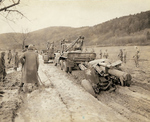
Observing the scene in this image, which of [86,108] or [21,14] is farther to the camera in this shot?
[21,14]

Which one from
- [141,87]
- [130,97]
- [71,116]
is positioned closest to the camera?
[71,116]

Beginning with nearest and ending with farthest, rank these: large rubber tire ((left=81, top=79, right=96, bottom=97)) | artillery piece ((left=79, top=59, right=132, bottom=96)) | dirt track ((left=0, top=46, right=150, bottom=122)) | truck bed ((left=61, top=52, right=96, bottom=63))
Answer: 1. dirt track ((left=0, top=46, right=150, bottom=122))
2. large rubber tire ((left=81, top=79, right=96, bottom=97))
3. artillery piece ((left=79, top=59, right=132, bottom=96))
4. truck bed ((left=61, top=52, right=96, bottom=63))

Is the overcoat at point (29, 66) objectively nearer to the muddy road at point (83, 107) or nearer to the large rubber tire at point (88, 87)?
the muddy road at point (83, 107)

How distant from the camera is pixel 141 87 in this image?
632 centimetres

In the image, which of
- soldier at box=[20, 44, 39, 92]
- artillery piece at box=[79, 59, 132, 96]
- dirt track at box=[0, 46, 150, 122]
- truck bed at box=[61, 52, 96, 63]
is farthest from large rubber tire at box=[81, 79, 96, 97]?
truck bed at box=[61, 52, 96, 63]

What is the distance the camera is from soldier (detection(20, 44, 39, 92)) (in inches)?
191

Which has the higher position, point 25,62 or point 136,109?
point 25,62

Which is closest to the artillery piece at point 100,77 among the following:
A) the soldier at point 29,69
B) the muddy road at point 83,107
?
the muddy road at point 83,107

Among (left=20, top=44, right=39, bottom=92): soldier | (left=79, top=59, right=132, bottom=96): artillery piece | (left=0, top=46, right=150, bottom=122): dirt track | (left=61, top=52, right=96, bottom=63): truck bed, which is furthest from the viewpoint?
(left=61, top=52, right=96, bottom=63): truck bed

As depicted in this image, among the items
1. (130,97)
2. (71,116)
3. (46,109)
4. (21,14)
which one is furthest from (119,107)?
(21,14)

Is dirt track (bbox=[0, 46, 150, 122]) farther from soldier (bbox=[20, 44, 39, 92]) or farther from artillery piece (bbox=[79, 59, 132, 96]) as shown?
artillery piece (bbox=[79, 59, 132, 96])

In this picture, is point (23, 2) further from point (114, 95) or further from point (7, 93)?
point (114, 95)

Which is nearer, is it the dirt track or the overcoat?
the dirt track

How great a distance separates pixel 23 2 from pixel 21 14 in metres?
0.60
